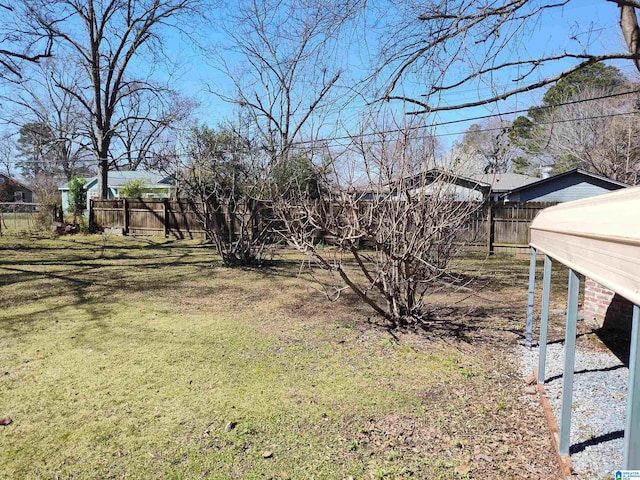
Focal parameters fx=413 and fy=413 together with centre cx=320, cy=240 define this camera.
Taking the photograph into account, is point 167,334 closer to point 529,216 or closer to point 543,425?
point 543,425

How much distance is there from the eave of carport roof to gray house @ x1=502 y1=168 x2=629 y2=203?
50.3ft

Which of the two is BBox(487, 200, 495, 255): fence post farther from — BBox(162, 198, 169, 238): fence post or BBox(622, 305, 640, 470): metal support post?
BBox(622, 305, 640, 470): metal support post

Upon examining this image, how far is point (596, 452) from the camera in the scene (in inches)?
101

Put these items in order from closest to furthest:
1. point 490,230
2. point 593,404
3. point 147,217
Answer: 1. point 593,404
2. point 490,230
3. point 147,217

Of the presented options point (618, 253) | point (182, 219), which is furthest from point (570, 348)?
point (182, 219)

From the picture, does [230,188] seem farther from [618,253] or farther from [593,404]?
[618,253]

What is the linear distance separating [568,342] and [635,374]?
1.27 meters

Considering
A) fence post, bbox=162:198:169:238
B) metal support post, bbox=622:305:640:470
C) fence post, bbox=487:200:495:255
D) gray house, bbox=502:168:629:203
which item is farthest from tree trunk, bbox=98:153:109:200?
metal support post, bbox=622:305:640:470

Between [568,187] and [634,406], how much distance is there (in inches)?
699

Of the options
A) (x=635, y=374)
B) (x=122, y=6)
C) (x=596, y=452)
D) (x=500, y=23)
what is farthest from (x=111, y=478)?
(x=122, y=6)

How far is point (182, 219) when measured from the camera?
16.3 metres

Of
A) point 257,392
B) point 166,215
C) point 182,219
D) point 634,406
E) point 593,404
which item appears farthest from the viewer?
point 166,215

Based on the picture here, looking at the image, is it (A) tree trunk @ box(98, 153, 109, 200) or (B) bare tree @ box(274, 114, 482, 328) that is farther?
(A) tree trunk @ box(98, 153, 109, 200)

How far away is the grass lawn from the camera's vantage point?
2461 mm
